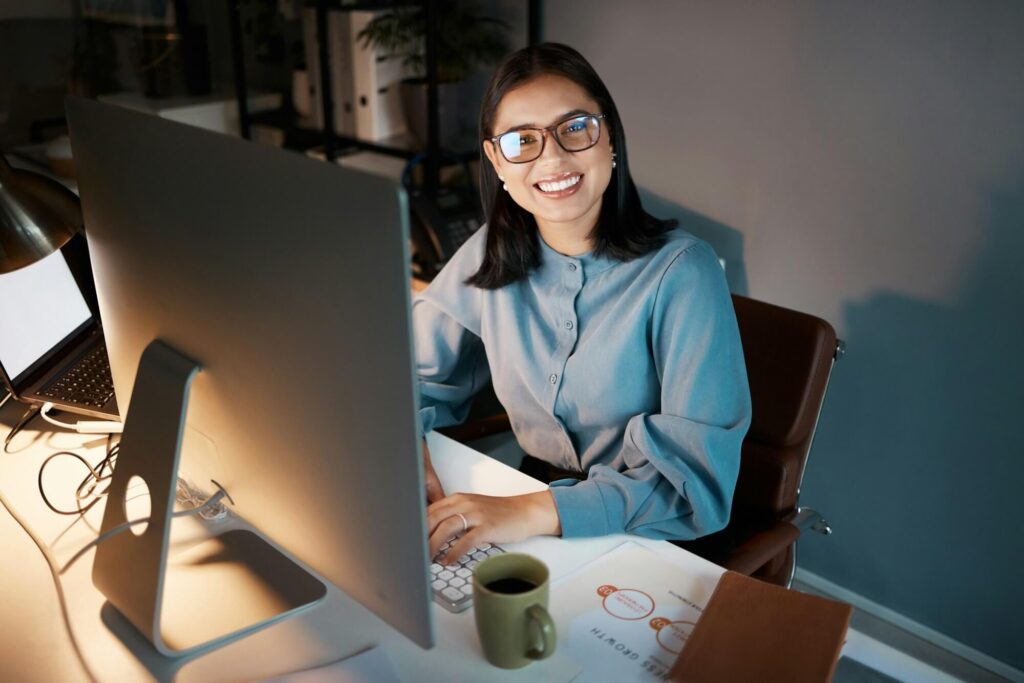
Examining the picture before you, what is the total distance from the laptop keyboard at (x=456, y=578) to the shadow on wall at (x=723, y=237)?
49.2 inches

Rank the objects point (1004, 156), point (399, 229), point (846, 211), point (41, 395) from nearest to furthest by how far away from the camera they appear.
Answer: point (399, 229)
point (41, 395)
point (1004, 156)
point (846, 211)

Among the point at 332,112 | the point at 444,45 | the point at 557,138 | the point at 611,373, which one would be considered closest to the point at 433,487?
the point at 611,373

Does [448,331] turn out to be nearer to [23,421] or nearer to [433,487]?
[433,487]

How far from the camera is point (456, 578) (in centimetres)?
107

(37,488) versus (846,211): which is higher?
(846,211)

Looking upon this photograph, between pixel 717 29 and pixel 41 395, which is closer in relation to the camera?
pixel 41 395

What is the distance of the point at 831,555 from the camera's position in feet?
7.40

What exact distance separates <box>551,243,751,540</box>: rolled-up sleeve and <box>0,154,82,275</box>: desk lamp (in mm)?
757

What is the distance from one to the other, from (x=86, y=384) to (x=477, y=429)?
0.65 meters

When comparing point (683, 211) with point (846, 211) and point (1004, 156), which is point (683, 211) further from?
point (1004, 156)

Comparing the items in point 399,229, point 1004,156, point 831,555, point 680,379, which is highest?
point 399,229

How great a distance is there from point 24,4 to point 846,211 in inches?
81.6

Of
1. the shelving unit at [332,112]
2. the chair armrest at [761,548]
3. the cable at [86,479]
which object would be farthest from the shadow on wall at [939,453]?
the cable at [86,479]

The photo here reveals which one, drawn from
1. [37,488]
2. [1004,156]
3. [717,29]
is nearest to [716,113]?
[717,29]
